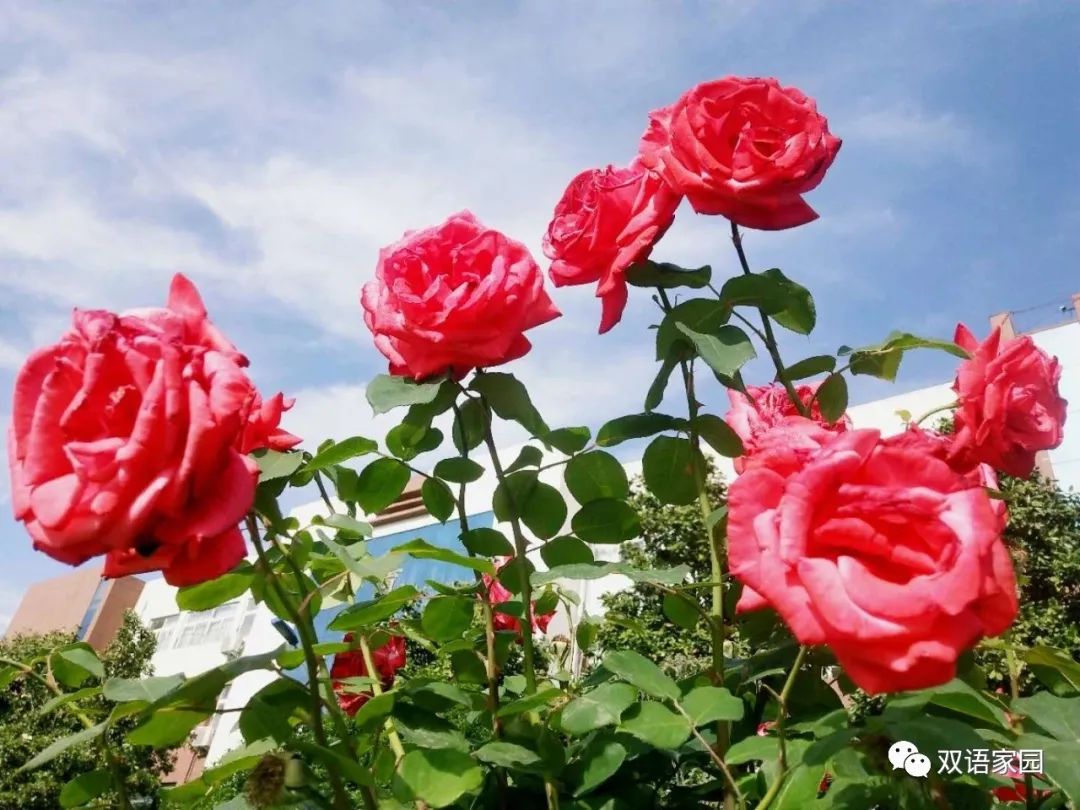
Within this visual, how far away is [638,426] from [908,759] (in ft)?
1.32

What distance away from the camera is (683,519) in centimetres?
751

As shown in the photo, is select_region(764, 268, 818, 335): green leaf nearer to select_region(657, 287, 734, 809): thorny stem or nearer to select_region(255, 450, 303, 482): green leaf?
select_region(657, 287, 734, 809): thorny stem

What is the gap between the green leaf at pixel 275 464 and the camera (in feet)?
2.33

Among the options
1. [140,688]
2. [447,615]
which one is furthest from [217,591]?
[447,615]

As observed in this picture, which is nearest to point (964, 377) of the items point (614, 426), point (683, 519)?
point (614, 426)

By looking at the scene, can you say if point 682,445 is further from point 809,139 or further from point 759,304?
point 809,139

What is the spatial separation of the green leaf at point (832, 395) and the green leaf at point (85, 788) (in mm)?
762

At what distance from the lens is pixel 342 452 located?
831 millimetres

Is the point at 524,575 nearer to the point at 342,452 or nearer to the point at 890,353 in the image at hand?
the point at 342,452

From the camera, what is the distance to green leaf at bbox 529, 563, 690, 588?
709 mm

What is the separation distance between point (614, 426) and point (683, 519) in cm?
680

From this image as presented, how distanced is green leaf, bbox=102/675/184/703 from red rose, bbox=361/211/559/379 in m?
0.34

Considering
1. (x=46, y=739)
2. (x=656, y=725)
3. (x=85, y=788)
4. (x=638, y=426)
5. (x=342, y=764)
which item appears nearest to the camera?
(x=342, y=764)

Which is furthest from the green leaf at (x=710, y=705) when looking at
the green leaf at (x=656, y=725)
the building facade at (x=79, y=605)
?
the building facade at (x=79, y=605)
